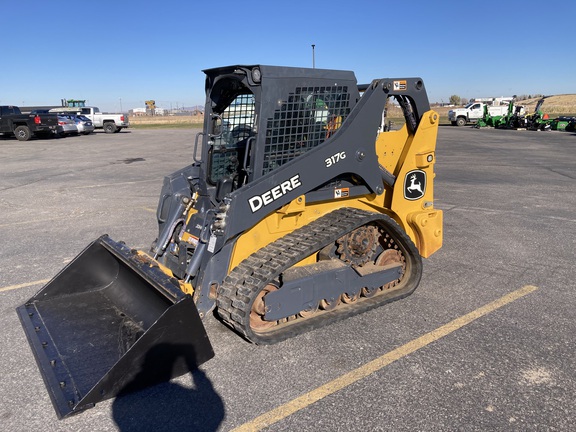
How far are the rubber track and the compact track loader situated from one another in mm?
15

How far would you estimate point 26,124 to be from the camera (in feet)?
87.9

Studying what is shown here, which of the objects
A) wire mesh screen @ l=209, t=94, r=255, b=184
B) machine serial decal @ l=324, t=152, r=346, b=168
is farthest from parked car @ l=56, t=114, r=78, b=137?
machine serial decal @ l=324, t=152, r=346, b=168

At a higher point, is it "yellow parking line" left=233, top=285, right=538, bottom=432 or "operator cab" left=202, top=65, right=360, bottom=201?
"operator cab" left=202, top=65, right=360, bottom=201

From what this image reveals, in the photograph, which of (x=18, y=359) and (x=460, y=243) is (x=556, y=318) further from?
(x=18, y=359)

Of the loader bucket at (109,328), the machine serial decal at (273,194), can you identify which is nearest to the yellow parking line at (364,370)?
the loader bucket at (109,328)

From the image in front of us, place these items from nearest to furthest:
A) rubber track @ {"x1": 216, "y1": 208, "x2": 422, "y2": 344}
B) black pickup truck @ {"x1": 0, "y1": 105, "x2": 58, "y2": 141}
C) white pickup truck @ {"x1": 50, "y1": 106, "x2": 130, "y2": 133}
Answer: rubber track @ {"x1": 216, "y1": 208, "x2": 422, "y2": 344}
black pickup truck @ {"x1": 0, "y1": 105, "x2": 58, "y2": 141}
white pickup truck @ {"x1": 50, "y1": 106, "x2": 130, "y2": 133}

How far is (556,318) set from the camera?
4.64 meters

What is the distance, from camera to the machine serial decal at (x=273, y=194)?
396 centimetres

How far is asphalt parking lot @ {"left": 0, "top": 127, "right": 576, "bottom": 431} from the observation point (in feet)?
10.5

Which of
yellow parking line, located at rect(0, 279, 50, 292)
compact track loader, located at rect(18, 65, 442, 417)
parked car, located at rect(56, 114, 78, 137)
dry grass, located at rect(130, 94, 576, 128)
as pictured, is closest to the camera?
compact track loader, located at rect(18, 65, 442, 417)

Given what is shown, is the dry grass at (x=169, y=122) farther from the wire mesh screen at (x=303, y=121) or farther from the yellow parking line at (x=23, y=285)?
the wire mesh screen at (x=303, y=121)

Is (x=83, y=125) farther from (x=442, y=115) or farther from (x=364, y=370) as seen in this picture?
(x=442, y=115)

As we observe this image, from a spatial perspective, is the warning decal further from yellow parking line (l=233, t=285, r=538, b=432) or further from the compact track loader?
yellow parking line (l=233, t=285, r=538, b=432)

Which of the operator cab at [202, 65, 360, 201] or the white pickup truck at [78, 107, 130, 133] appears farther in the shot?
the white pickup truck at [78, 107, 130, 133]
